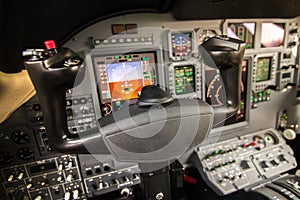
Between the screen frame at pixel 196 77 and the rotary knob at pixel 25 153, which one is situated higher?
the screen frame at pixel 196 77

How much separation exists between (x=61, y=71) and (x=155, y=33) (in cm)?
108

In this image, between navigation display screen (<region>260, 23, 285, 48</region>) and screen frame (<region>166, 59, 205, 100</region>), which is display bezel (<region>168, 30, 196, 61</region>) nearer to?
screen frame (<region>166, 59, 205, 100</region>)

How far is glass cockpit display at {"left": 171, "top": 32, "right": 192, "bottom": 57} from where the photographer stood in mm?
1459

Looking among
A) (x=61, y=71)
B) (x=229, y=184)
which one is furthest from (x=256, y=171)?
(x=61, y=71)

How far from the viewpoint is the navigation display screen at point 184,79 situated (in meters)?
1.54

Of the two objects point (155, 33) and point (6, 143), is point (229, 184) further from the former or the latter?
point (6, 143)

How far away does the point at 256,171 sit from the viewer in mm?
1741

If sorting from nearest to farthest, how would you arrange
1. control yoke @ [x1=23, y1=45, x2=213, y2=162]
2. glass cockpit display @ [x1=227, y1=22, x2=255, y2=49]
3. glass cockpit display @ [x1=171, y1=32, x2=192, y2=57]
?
control yoke @ [x1=23, y1=45, x2=213, y2=162] → glass cockpit display @ [x1=171, y1=32, x2=192, y2=57] → glass cockpit display @ [x1=227, y1=22, x2=255, y2=49]

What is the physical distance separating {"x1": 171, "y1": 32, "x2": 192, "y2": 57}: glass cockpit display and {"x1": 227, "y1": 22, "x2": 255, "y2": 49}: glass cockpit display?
0.43m

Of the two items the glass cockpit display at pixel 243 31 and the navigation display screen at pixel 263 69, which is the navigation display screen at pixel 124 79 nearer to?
the glass cockpit display at pixel 243 31

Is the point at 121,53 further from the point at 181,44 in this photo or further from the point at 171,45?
the point at 181,44

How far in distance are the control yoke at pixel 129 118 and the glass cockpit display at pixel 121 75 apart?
0.83 metres

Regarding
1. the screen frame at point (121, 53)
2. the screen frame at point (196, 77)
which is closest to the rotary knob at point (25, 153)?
the screen frame at point (121, 53)

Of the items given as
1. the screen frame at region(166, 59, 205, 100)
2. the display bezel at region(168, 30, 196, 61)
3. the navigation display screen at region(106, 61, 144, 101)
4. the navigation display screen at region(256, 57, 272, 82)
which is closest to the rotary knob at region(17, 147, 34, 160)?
the navigation display screen at region(106, 61, 144, 101)
